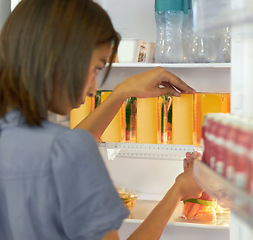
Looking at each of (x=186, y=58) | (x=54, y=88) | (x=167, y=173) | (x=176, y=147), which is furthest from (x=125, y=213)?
(x=167, y=173)

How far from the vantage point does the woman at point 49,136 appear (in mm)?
902

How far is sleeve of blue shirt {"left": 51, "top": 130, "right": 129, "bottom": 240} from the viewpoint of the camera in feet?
2.93

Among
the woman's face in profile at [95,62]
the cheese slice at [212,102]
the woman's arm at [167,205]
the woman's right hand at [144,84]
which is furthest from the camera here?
the cheese slice at [212,102]

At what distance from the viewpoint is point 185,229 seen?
2.40 meters

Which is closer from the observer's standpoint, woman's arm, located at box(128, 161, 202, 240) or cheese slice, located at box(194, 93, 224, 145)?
woman's arm, located at box(128, 161, 202, 240)

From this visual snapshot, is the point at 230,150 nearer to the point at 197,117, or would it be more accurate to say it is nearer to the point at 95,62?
the point at 95,62

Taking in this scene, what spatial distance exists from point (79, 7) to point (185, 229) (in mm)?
1738

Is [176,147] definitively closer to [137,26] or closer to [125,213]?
[137,26]

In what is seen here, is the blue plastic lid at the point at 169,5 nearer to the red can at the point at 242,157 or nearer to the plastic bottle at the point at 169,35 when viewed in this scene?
the plastic bottle at the point at 169,35

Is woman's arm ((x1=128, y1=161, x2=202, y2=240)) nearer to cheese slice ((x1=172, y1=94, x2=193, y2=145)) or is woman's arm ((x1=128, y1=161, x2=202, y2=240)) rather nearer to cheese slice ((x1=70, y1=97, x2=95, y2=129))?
cheese slice ((x1=172, y1=94, x2=193, y2=145))

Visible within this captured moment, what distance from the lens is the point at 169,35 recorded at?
6.64 feet

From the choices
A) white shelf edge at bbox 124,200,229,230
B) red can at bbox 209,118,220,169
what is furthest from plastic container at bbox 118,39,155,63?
red can at bbox 209,118,220,169

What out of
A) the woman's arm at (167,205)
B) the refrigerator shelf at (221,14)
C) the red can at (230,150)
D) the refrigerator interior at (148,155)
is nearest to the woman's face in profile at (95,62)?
the refrigerator shelf at (221,14)

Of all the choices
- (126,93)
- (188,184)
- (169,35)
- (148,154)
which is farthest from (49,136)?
(148,154)
